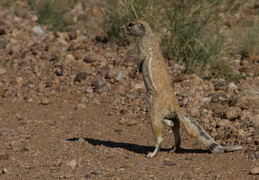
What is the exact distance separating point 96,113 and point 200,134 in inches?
100

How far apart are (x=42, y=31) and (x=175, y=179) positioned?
6.91 metres

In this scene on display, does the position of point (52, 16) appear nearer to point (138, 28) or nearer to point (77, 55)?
point (77, 55)

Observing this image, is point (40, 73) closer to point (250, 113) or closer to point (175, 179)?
point (250, 113)

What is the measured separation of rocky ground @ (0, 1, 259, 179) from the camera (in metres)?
6.15

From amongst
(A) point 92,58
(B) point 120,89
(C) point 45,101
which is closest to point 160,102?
(B) point 120,89

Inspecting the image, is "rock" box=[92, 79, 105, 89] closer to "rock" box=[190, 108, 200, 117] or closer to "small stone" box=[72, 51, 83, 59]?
"small stone" box=[72, 51, 83, 59]

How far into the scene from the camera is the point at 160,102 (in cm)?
655

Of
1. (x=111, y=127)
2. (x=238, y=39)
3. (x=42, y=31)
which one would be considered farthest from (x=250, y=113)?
(x=42, y=31)

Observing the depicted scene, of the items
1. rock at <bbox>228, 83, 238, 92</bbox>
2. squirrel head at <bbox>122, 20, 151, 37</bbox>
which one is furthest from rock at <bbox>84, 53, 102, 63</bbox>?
squirrel head at <bbox>122, 20, 151, 37</bbox>

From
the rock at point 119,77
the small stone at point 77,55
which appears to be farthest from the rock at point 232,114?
the small stone at point 77,55

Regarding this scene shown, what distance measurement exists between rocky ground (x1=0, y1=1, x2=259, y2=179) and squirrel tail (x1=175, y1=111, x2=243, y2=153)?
87mm

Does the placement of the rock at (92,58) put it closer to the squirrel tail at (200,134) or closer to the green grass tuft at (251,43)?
the green grass tuft at (251,43)

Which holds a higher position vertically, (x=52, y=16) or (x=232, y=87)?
(x=52, y=16)

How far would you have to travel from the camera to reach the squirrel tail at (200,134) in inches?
251
